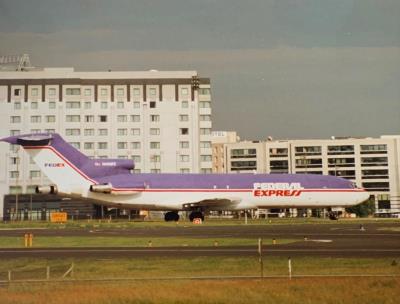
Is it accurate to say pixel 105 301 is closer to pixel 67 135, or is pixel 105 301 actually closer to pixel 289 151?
pixel 67 135

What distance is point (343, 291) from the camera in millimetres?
17875

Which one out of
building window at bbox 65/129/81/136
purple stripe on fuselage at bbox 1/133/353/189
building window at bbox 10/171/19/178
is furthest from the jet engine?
building window at bbox 65/129/81/136

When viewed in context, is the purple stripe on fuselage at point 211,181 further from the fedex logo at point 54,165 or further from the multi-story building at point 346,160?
the multi-story building at point 346,160

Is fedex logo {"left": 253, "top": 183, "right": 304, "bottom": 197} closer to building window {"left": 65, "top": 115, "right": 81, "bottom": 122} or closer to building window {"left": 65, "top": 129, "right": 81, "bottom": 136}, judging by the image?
building window {"left": 65, "top": 129, "right": 81, "bottom": 136}

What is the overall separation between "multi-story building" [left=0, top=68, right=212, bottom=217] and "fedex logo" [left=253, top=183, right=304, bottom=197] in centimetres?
4465

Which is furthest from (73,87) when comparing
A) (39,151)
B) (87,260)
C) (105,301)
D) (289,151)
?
(105,301)

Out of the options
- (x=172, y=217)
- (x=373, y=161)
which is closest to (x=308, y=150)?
(x=373, y=161)

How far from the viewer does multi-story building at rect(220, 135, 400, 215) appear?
6467 inches

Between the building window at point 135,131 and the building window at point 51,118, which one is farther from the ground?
the building window at point 51,118

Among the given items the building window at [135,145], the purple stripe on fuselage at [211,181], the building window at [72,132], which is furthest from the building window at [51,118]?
the purple stripe on fuselage at [211,181]

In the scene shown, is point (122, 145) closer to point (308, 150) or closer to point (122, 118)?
point (122, 118)

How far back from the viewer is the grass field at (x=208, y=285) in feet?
55.3

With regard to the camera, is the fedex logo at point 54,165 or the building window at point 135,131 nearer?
the fedex logo at point 54,165

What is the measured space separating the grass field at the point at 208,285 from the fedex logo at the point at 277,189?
155 feet
